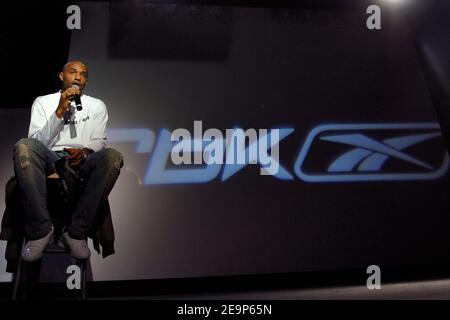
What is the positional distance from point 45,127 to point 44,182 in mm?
348

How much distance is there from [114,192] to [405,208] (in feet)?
7.19

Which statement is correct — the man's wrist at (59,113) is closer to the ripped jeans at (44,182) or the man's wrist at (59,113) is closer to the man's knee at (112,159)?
the ripped jeans at (44,182)

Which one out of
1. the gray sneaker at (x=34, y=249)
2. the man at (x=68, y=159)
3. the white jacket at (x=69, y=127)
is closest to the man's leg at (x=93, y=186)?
the man at (x=68, y=159)

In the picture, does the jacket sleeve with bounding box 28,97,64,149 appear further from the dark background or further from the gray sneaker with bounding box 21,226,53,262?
the dark background

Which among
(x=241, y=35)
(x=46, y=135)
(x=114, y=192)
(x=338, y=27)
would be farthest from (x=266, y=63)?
(x=46, y=135)

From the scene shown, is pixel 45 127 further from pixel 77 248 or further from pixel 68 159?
pixel 77 248

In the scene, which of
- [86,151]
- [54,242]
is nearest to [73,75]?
[86,151]

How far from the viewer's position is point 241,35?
3.46 meters

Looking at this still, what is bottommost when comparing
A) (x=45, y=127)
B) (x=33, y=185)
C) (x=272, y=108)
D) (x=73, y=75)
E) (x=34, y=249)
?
(x=34, y=249)

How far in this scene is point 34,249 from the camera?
1.91 m

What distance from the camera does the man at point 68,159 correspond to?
193cm

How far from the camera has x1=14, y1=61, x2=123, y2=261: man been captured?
75.8 inches

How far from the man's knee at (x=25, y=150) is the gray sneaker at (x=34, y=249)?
1.11 ft

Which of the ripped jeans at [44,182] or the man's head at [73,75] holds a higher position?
the man's head at [73,75]
